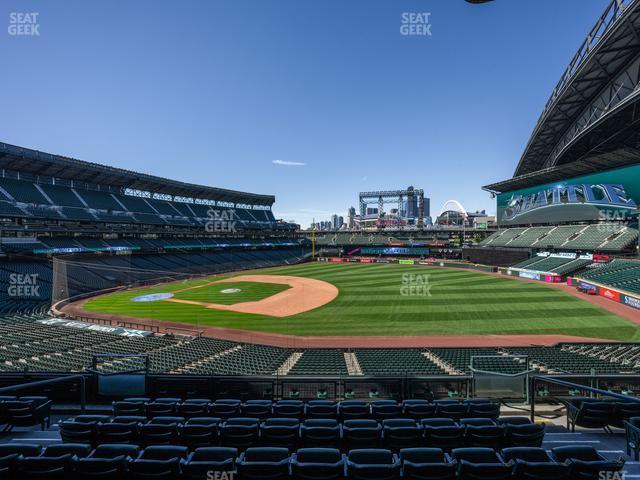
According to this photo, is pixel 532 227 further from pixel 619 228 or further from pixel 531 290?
pixel 531 290

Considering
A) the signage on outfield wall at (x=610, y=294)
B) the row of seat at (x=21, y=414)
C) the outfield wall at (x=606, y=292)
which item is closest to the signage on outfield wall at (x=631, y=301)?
the outfield wall at (x=606, y=292)

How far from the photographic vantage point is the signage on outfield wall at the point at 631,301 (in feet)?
107

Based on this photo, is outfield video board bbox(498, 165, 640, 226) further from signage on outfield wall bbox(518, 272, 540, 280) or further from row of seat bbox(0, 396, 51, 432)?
row of seat bbox(0, 396, 51, 432)

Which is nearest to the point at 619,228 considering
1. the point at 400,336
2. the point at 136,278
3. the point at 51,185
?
the point at 400,336

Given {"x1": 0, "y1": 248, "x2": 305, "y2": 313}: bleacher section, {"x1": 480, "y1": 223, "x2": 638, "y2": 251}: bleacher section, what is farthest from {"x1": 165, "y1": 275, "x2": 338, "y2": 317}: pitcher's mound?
{"x1": 480, "y1": 223, "x2": 638, "y2": 251}: bleacher section

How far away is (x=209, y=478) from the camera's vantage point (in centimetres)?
439

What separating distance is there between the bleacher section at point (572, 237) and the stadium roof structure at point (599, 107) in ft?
34.6

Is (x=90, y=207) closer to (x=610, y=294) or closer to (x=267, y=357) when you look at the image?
(x=267, y=357)

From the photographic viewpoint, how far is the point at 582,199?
5750 cm

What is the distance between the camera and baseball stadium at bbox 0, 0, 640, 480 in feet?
17.6

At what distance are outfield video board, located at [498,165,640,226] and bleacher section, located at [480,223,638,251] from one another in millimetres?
1773

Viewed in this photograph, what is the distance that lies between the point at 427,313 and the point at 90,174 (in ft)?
236

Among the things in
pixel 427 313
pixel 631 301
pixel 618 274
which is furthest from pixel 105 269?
pixel 618 274

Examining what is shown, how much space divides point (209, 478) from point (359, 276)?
58101 mm
